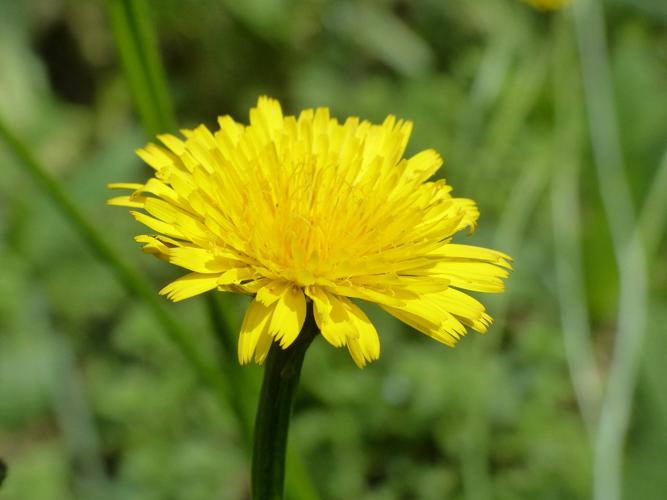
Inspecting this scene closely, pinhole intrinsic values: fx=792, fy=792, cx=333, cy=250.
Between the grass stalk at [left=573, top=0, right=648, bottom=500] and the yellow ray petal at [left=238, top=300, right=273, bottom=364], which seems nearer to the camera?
the yellow ray petal at [left=238, top=300, right=273, bottom=364]

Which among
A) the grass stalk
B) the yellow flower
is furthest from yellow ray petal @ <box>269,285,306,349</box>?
the grass stalk

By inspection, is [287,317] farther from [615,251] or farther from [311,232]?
[615,251]

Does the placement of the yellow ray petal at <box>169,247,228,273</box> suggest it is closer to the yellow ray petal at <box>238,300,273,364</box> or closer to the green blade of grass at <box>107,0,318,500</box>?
the yellow ray petal at <box>238,300,273,364</box>

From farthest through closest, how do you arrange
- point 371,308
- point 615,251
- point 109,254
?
point 615,251, point 371,308, point 109,254

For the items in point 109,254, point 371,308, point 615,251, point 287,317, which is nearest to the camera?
point 287,317

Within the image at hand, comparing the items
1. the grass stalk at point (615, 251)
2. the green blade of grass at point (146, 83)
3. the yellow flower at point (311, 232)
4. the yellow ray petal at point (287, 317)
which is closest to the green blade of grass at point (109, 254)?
the green blade of grass at point (146, 83)

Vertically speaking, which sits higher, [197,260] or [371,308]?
[371,308]

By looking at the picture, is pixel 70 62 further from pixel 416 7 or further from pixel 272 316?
pixel 272 316

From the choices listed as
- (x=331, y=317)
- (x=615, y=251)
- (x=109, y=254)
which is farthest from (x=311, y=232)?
(x=615, y=251)

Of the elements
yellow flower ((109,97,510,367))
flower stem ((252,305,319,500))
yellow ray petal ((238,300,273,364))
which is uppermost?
yellow flower ((109,97,510,367))
